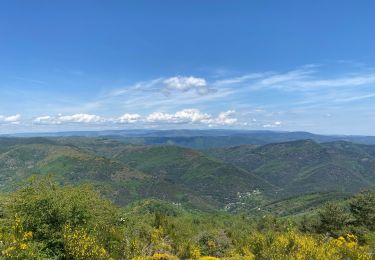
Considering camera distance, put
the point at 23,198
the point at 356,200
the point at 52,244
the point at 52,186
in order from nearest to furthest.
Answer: the point at 52,244
the point at 23,198
the point at 52,186
the point at 356,200

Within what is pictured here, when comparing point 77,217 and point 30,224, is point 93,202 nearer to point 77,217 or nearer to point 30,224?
point 77,217

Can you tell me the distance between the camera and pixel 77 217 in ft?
183

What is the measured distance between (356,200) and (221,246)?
52.6 m

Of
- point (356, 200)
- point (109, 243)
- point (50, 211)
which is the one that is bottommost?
point (356, 200)

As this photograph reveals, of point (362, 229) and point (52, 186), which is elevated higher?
point (52, 186)

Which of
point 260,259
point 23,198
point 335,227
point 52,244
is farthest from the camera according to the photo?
point 335,227

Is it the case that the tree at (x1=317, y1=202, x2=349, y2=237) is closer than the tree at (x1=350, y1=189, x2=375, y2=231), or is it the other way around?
the tree at (x1=317, y1=202, x2=349, y2=237)

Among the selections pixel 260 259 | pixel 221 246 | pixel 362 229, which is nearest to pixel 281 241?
pixel 260 259

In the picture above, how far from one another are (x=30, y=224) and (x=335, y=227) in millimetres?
95476

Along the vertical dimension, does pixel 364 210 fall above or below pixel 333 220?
above

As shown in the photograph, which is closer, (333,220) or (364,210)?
(333,220)

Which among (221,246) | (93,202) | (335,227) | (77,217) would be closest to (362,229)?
(335,227)

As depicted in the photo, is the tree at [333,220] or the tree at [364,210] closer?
the tree at [333,220]

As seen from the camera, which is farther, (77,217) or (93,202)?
(93,202)
